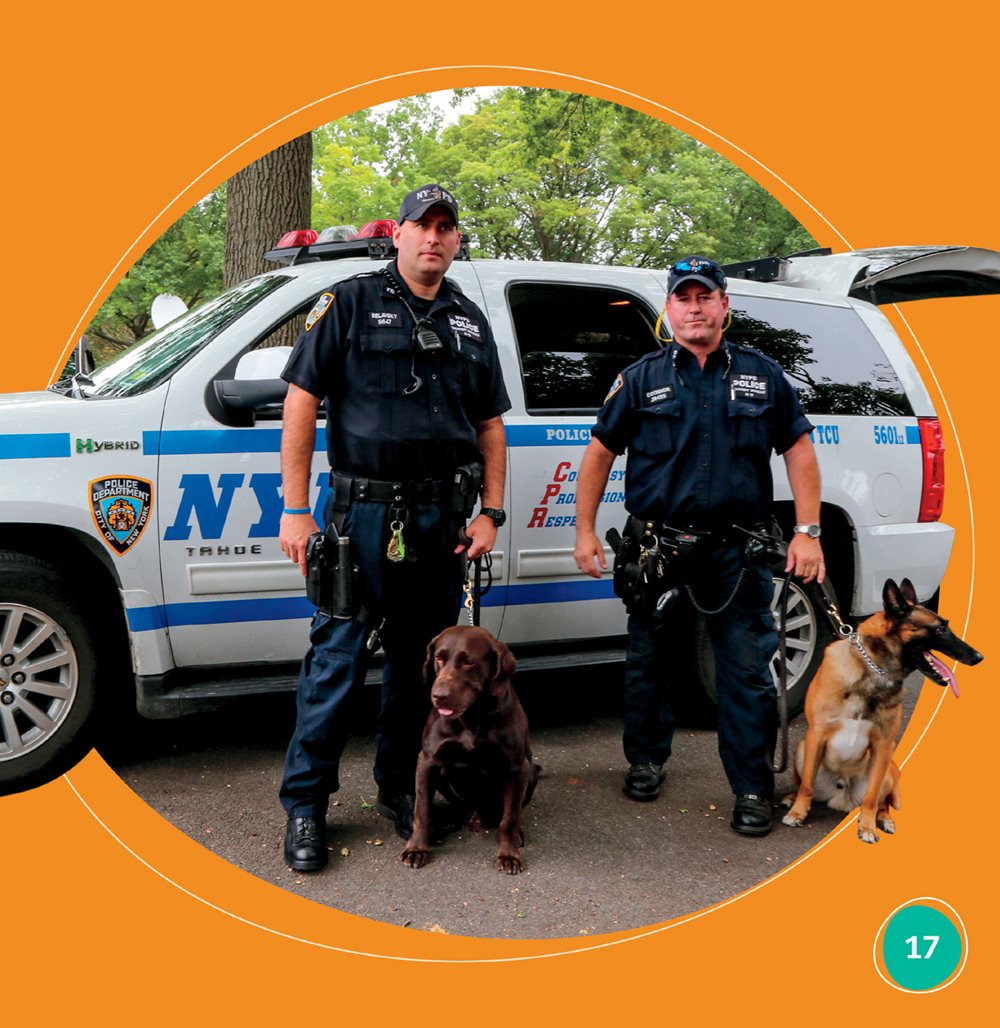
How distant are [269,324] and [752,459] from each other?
2.09 m

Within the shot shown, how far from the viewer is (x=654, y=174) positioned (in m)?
17.2

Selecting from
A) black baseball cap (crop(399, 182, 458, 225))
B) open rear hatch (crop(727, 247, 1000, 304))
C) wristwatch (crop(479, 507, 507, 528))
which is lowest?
wristwatch (crop(479, 507, 507, 528))

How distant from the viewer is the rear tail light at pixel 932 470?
5152 mm

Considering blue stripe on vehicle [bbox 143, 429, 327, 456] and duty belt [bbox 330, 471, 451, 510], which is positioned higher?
blue stripe on vehicle [bbox 143, 429, 327, 456]

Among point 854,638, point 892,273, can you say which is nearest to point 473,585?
point 854,638

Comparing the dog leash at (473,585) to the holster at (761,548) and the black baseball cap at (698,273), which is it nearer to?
the holster at (761,548)

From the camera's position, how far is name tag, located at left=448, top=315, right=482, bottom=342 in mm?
3666

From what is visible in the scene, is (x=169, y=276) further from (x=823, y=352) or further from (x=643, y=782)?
(x=643, y=782)

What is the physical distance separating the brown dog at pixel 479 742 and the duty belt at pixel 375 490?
1.66ft

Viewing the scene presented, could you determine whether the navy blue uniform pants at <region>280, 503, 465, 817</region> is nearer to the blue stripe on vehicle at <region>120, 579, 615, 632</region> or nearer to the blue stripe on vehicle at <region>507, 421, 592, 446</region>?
the blue stripe on vehicle at <region>120, 579, 615, 632</region>

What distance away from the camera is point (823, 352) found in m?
5.12

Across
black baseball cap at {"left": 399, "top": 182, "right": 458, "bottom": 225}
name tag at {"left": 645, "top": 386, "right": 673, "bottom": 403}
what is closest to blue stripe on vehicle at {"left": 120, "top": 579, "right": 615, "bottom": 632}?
name tag at {"left": 645, "top": 386, "right": 673, "bottom": 403}

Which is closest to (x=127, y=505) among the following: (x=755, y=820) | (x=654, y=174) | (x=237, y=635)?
(x=237, y=635)

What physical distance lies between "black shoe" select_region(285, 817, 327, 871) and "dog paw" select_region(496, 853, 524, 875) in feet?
2.10
